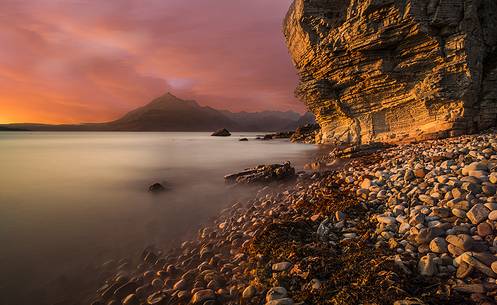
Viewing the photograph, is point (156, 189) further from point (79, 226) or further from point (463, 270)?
point (463, 270)

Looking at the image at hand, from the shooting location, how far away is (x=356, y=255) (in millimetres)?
3795

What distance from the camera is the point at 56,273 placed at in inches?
190

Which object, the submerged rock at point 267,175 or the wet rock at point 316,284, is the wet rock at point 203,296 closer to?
the wet rock at point 316,284

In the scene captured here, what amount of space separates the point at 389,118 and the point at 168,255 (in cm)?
2517

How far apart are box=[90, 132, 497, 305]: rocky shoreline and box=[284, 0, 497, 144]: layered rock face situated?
16298 mm

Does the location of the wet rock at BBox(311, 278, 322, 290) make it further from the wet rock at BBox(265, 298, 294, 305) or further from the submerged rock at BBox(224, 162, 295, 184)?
the submerged rock at BBox(224, 162, 295, 184)

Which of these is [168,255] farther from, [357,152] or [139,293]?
[357,152]

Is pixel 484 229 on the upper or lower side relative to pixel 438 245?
upper

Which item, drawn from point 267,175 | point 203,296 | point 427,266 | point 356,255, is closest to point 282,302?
point 203,296

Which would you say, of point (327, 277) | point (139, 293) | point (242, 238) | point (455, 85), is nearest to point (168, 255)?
point (139, 293)

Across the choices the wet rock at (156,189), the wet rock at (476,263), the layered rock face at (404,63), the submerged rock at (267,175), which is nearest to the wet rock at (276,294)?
the wet rock at (476,263)

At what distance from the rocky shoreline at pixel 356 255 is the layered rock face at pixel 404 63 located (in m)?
16.3

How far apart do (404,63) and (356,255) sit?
23.3 m

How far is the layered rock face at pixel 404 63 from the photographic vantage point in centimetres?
1825
